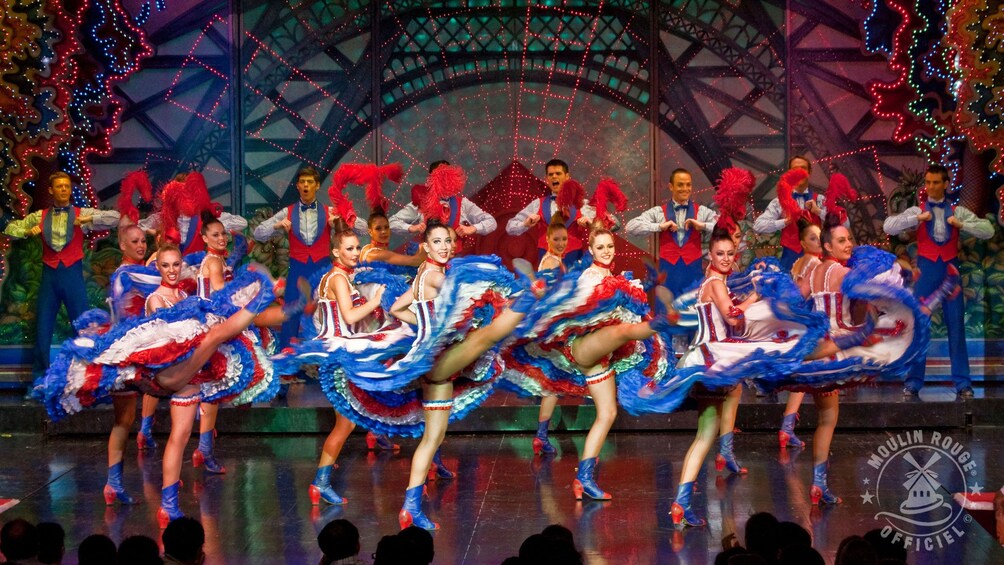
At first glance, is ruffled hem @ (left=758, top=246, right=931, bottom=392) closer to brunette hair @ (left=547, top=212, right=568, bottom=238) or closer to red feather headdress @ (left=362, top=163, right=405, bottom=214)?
brunette hair @ (left=547, top=212, right=568, bottom=238)

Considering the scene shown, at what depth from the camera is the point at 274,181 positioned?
11.0 m

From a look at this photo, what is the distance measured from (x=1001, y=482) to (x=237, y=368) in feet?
13.6

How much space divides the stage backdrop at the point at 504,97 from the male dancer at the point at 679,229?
6.44ft

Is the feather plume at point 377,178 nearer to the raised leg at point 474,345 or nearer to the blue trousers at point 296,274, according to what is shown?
the blue trousers at point 296,274

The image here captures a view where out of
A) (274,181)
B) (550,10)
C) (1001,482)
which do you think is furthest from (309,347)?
(550,10)

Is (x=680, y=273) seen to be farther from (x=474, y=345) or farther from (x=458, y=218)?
(x=474, y=345)

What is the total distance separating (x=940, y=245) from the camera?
8859mm

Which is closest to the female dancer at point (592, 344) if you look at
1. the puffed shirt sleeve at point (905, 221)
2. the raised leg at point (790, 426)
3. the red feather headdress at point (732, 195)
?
the red feather headdress at point (732, 195)

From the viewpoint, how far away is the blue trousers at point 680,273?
9008mm

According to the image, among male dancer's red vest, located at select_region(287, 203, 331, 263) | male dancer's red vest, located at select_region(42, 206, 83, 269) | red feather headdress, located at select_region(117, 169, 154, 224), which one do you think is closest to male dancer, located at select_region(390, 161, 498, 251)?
male dancer's red vest, located at select_region(287, 203, 331, 263)

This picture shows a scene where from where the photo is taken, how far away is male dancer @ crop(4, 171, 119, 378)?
905cm

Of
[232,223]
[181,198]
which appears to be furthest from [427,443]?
[232,223]

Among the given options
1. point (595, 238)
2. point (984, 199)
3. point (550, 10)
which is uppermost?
point (550, 10)

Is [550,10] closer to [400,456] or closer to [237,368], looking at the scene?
[400,456]
